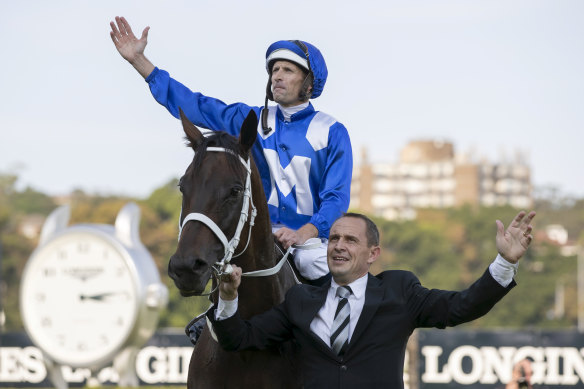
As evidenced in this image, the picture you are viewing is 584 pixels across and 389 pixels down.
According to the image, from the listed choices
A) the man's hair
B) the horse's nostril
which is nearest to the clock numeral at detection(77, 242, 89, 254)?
the man's hair

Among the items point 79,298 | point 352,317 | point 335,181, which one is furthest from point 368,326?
point 79,298

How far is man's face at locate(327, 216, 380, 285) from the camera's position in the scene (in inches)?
170

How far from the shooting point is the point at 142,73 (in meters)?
5.40

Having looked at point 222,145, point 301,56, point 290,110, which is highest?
point 301,56

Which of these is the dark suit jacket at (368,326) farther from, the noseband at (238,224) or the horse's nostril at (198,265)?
the horse's nostril at (198,265)

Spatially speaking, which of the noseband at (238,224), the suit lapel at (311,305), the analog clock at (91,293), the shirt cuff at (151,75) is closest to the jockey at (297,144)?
the shirt cuff at (151,75)

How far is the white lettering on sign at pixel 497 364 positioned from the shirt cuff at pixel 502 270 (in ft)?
36.0

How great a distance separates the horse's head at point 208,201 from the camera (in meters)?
3.93

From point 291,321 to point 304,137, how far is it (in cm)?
106

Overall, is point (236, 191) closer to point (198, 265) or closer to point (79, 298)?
point (198, 265)

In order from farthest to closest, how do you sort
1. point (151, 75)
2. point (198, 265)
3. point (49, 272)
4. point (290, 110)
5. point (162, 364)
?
1. point (162, 364)
2. point (49, 272)
3. point (151, 75)
4. point (290, 110)
5. point (198, 265)

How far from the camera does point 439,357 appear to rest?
15.3 meters

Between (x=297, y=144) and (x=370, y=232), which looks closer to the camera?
(x=370, y=232)

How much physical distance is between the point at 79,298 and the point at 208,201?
357 inches
